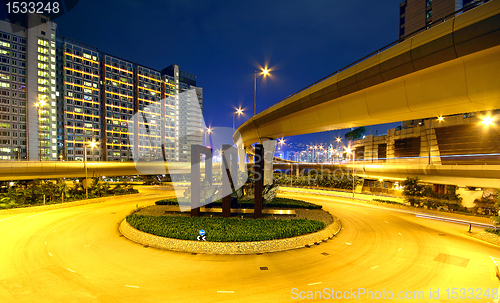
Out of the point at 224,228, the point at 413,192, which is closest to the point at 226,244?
the point at 224,228

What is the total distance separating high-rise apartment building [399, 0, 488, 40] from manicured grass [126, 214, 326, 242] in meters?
75.6

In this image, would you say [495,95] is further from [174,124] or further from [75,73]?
[174,124]

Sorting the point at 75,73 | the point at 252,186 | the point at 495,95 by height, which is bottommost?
the point at 252,186

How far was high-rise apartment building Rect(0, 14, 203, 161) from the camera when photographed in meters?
77.8

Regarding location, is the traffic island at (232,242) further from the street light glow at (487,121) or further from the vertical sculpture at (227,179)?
the street light glow at (487,121)

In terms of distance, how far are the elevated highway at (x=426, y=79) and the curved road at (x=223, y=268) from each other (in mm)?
8635

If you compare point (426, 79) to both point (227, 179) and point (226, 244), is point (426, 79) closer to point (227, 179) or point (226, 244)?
point (226, 244)

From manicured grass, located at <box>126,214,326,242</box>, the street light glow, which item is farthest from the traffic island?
the street light glow

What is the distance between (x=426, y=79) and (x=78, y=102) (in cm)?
11476

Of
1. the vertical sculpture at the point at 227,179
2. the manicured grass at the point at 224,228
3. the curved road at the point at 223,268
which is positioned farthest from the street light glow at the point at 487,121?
the vertical sculpture at the point at 227,179

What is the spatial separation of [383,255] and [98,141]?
368 ft

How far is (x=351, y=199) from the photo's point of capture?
38594 mm

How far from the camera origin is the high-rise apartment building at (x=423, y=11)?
67062 mm

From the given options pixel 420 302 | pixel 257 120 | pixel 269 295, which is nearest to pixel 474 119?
pixel 257 120
